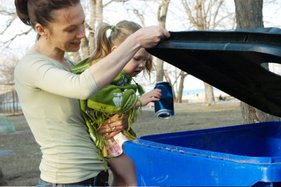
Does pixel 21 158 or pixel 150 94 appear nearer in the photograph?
pixel 150 94

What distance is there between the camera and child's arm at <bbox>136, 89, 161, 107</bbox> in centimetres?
203

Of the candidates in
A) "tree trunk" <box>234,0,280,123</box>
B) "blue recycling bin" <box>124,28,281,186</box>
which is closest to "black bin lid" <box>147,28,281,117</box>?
"blue recycling bin" <box>124,28,281,186</box>

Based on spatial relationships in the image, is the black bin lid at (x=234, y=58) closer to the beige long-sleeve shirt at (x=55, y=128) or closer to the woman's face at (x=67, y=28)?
the woman's face at (x=67, y=28)

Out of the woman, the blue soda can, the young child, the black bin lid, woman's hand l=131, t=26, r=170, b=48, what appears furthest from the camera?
the blue soda can

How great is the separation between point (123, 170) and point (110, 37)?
645 millimetres

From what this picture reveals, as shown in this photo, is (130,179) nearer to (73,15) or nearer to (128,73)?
(128,73)

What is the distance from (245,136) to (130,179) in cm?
61

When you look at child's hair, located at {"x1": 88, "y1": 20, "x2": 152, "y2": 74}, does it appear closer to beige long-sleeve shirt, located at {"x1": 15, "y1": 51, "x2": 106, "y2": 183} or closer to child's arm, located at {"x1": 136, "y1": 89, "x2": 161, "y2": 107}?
child's arm, located at {"x1": 136, "y1": 89, "x2": 161, "y2": 107}

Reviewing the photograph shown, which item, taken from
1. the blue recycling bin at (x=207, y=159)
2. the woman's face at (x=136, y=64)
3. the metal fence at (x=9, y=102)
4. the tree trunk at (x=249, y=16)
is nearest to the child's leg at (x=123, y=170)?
the blue recycling bin at (x=207, y=159)

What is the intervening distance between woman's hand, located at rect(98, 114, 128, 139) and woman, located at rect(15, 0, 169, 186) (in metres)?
0.27

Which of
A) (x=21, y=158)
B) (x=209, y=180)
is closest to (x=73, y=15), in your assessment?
(x=209, y=180)

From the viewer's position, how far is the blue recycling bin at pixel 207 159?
3.91 feet

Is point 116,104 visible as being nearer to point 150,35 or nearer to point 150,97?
point 150,97

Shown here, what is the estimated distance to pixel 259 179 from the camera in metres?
1.17
